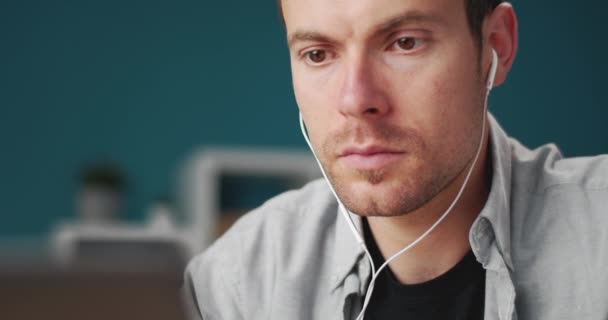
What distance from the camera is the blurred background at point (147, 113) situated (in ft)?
10.8

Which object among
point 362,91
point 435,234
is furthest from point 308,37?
point 435,234

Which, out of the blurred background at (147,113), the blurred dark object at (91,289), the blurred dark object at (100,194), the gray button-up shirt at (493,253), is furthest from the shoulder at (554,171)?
the blurred dark object at (100,194)

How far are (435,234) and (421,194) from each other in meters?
0.12

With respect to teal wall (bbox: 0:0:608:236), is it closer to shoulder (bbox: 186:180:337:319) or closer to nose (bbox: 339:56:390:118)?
shoulder (bbox: 186:180:337:319)

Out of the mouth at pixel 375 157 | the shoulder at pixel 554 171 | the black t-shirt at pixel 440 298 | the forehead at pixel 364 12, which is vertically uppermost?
the forehead at pixel 364 12

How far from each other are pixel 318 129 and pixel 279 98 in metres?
2.60

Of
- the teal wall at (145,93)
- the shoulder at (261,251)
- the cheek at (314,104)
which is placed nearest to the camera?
the cheek at (314,104)

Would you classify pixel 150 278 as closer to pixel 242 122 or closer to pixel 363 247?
pixel 363 247

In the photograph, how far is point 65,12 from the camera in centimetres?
356

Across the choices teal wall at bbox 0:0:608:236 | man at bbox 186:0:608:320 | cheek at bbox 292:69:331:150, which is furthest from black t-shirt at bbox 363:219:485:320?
teal wall at bbox 0:0:608:236

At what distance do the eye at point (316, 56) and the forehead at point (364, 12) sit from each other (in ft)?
0.15

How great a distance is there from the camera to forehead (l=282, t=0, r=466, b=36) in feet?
3.61

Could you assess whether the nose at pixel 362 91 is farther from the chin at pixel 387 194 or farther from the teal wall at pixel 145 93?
the teal wall at pixel 145 93

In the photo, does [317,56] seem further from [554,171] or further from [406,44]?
[554,171]
